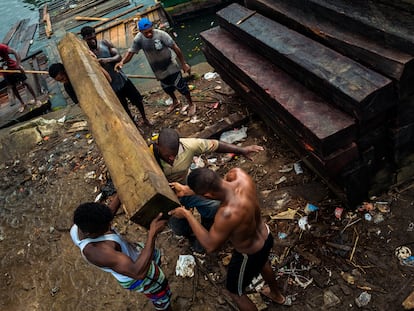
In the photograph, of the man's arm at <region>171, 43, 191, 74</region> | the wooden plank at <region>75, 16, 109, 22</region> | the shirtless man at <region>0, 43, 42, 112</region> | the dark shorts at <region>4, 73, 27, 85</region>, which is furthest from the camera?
the wooden plank at <region>75, 16, 109, 22</region>

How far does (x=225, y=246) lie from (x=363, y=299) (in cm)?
144

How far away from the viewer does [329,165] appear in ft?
10.1

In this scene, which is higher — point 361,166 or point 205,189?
point 205,189

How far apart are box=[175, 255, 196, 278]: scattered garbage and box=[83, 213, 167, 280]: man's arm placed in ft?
4.26

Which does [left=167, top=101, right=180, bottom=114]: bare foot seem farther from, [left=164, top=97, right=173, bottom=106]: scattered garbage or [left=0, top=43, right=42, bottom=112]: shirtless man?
[left=0, top=43, right=42, bottom=112]: shirtless man

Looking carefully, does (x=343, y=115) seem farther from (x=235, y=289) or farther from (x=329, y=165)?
(x=235, y=289)

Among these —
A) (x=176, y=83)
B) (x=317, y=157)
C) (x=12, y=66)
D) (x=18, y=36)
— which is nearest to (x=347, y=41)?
(x=317, y=157)

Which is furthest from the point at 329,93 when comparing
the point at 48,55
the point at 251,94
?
the point at 48,55

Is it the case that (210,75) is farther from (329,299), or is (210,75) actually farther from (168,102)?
(329,299)

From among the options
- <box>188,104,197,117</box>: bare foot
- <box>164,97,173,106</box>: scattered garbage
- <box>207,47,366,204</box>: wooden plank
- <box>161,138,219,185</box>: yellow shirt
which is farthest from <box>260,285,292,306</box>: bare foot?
<box>164,97,173,106</box>: scattered garbage

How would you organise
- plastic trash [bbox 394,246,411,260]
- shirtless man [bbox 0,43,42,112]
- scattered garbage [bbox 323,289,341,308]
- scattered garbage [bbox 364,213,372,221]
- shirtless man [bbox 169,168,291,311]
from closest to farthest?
shirtless man [bbox 169,168,291,311], scattered garbage [bbox 323,289,341,308], plastic trash [bbox 394,246,411,260], scattered garbage [bbox 364,213,372,221], shirtless man [bbox 0,43,42,112]

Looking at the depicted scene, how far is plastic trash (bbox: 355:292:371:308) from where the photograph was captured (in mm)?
3045

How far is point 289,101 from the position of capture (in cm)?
345

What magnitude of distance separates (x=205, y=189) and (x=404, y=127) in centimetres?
200
